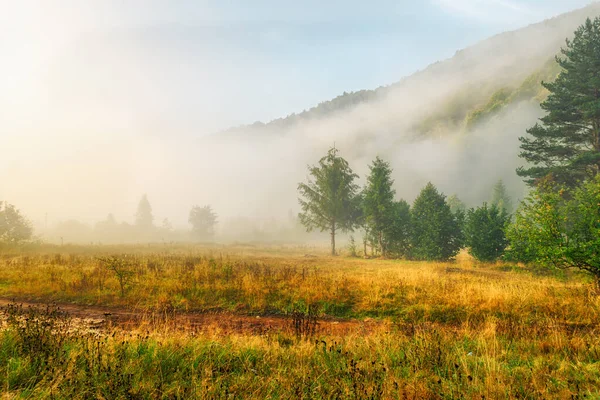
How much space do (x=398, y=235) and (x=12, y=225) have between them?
47.0m

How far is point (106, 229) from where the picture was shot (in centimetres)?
8569

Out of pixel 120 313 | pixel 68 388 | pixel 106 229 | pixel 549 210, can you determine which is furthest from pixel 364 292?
pixel 106 229

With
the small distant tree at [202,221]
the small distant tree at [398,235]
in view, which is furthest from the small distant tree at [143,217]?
the small distant tree at [398,235]

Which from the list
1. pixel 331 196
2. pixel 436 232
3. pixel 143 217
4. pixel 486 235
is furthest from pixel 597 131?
pixel 143 217

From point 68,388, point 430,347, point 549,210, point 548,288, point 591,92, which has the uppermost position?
point 591,92

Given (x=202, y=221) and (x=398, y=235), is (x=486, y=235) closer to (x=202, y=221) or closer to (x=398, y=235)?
(x=398, y=235)

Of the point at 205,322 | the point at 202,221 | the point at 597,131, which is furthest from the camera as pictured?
the point at 202,221

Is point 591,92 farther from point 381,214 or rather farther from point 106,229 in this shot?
point 106,229

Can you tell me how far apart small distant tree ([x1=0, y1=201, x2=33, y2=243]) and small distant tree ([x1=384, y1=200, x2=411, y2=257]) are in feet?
138

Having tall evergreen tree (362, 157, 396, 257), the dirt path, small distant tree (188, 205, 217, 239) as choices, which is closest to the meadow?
the dirt path

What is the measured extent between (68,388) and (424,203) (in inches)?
1135

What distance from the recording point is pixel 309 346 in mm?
5312

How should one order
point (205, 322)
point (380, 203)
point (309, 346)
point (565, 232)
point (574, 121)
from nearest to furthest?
point (309, 346) < point (205, 322) < point (565, 232) < point (574, 121) < point (380, 203)

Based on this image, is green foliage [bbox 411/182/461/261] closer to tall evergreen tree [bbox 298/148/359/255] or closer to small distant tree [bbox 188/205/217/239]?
tall evergreen tree [bbox 298/148/359/255]
